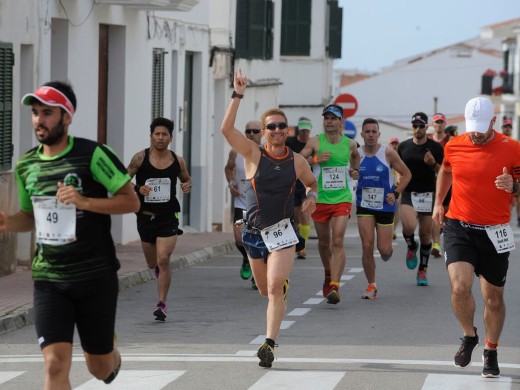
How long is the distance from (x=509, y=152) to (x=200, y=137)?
57.5 feet

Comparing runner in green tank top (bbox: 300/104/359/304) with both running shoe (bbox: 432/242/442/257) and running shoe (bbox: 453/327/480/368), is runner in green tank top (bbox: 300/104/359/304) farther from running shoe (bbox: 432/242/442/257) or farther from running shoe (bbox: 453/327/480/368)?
running shoe (bbox: 432/242/442/257)

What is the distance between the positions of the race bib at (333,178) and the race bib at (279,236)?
402 cm

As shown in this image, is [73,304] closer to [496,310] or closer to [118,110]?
[496,310]

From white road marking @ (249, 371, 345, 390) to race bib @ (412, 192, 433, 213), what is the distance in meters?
7.98

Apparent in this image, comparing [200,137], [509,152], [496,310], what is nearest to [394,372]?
[496,310]

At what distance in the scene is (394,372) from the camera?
1097cm

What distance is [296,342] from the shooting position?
12609 mm

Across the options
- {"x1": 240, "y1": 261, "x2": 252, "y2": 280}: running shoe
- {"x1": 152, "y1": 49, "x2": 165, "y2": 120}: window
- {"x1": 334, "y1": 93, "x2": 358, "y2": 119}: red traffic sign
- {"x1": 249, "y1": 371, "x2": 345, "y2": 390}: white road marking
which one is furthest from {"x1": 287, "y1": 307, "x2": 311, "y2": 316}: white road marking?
{"x1": 334, "y1": 93, "x2": 358, "y2": 119}: red traffic sign

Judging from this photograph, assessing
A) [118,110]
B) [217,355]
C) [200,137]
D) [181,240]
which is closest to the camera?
[217,355]

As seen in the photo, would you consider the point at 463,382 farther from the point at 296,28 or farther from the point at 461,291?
the point at 296,28

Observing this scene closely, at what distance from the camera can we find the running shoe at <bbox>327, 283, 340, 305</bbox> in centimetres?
1540

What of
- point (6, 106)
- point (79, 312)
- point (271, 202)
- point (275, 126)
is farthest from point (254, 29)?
point (79, 312)

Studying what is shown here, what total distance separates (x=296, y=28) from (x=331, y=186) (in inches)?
1170

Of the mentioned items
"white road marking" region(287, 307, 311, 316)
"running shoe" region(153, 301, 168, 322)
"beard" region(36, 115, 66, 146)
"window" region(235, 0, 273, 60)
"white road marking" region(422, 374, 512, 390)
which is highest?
"window" region(235, 0, 273, 60)
